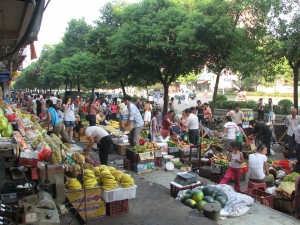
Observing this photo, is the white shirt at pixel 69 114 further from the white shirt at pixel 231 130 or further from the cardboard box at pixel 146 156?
the white shirt at pixel 231 130

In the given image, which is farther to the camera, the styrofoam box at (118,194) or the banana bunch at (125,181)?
the banana bunch at (125,181)

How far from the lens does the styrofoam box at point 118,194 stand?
18.4 ft

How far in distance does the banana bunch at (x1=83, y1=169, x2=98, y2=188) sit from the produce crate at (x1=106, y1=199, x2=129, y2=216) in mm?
468

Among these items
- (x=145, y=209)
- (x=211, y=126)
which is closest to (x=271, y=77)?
(x=211, y=126)

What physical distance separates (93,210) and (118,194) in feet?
1.70

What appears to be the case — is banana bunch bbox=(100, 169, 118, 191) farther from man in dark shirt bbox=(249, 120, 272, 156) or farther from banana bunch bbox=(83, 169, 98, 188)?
man in dark shirt bbox=(249, 120, 272, 156)

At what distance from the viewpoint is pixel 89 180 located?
18.7 feet

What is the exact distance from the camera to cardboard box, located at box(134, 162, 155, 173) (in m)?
8.95

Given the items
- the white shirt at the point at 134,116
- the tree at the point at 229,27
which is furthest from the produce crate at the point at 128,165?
the tree at the point at 229,27

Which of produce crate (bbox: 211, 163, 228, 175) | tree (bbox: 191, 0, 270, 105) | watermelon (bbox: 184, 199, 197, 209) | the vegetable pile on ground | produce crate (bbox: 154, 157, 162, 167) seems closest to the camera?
watermelon (bbox: 184, 199, 197, 209)

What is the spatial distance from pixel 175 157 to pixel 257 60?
7.26 m

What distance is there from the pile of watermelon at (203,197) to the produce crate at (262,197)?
93 centimetres


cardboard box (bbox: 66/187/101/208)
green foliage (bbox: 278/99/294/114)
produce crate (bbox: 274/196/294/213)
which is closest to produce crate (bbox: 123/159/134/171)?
cardboard box (bbox: 66/187/101/208)

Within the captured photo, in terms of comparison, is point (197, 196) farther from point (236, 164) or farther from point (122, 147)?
point (122, 147)
